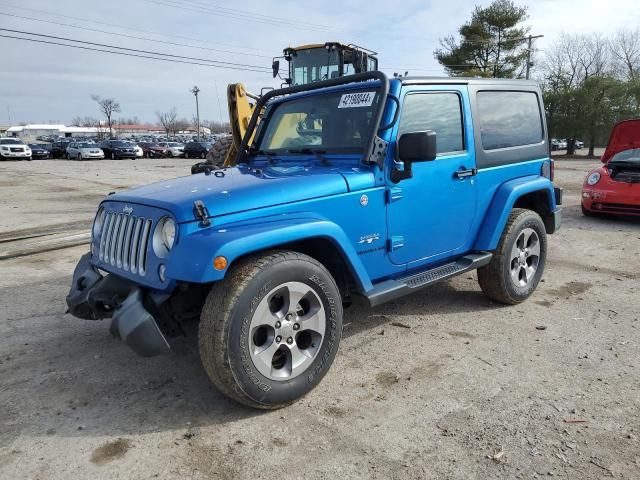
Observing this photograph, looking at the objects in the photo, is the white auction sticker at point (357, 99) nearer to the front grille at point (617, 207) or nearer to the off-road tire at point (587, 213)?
the front grille at point (617, 207)

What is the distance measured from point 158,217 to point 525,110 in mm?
3722

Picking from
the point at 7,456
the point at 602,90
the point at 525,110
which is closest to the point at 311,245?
the point at 7,456

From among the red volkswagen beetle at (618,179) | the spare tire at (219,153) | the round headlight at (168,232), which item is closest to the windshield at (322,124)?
the round headlight at (168,232)

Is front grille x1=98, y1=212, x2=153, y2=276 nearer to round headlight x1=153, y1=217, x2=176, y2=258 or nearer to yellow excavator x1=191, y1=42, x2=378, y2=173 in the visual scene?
round headlight x1=153, y1=217, x2=176, y2=258

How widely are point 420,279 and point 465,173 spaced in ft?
3.22

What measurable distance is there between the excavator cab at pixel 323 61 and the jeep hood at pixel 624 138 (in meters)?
5.55

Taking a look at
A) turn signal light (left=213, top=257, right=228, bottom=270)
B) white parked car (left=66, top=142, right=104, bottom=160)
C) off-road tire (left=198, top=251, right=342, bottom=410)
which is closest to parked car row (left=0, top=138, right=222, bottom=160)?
white parked car (left=66, top=142, right=104, bottom=160)

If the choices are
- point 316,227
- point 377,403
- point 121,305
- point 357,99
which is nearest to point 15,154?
point 357,99

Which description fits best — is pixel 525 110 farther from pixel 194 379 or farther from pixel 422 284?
pixel 194 379

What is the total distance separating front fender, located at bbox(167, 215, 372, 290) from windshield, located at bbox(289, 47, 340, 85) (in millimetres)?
9687

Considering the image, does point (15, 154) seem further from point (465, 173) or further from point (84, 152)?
point (465, 173)

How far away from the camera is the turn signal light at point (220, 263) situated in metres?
2.62

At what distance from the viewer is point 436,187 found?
3.88 metres

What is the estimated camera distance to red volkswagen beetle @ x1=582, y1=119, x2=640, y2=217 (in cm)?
846
